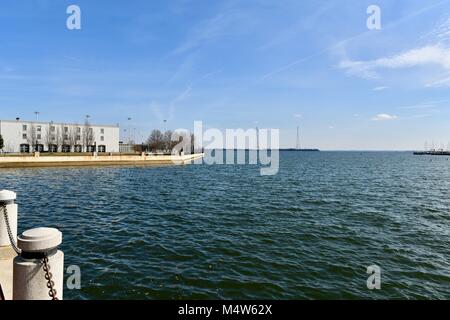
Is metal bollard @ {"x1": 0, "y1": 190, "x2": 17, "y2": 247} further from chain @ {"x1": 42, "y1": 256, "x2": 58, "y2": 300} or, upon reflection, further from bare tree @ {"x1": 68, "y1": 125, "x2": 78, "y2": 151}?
bare tree @ {"x1": 68, "y1": 125, "x2": 78, "y2": 151}

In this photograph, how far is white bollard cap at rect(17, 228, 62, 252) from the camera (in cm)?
399

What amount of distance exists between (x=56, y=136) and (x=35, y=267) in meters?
120

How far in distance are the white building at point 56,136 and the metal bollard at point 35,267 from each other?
4502 inches

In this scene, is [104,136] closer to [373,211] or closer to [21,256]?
[373,211]

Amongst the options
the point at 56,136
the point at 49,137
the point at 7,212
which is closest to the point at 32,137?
the point at 49,137

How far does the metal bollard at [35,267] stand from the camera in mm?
4016

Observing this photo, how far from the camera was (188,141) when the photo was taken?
168250mm

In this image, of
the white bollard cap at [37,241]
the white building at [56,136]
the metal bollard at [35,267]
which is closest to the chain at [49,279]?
the metal bollard at [35,267]

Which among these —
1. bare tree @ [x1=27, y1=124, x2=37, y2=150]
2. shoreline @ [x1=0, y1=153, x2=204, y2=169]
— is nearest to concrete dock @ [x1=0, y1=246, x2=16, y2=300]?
shoreline @ [x1=0, y1=153, x2=204, y2=169]

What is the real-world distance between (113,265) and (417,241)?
50.9 ft

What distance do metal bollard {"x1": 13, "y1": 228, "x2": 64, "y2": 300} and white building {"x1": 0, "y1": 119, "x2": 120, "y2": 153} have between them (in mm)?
114359

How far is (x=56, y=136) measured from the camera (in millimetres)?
107500
